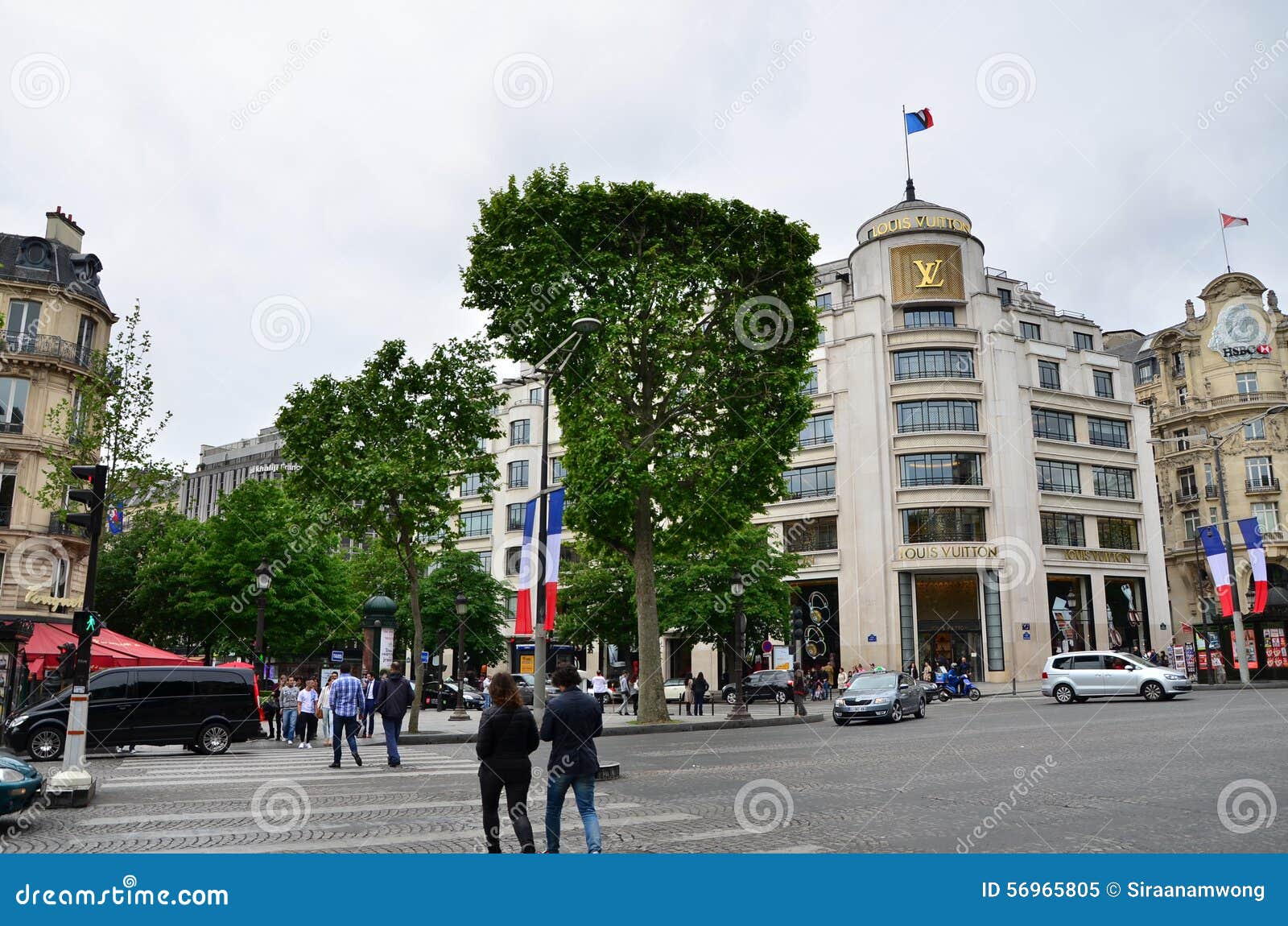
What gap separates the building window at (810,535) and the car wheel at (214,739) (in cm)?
3570

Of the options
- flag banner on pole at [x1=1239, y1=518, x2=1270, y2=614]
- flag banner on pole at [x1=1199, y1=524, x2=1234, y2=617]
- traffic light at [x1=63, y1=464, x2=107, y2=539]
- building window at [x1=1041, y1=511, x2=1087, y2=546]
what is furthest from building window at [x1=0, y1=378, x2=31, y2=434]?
building window at [x1=1041, y1=511, x2=1087, y2=546]

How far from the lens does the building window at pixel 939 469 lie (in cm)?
5066

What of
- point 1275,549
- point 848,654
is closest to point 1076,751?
point 848,654

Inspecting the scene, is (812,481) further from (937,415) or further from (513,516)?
(513,516)

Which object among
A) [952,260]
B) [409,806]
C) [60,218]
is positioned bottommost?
[409,806]

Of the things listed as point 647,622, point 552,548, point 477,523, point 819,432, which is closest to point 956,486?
point 819,432

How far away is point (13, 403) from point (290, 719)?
62.9 ft

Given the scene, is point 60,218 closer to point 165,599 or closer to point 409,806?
point 165,599

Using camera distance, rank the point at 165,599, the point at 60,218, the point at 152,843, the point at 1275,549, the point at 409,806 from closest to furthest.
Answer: the point at 152,843 → the point at 409,806 → the point at 60,218 → the point at 165,599 → the point at 1275,549

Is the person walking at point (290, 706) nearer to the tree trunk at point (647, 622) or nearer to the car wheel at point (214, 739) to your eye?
the car wheel at point (214, 739)

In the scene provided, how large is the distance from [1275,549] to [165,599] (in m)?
62.9

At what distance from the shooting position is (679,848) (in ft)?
26.1

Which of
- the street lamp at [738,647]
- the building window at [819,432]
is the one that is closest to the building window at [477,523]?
the building window at [819,432]

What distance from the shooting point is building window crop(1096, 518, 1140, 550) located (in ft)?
180
